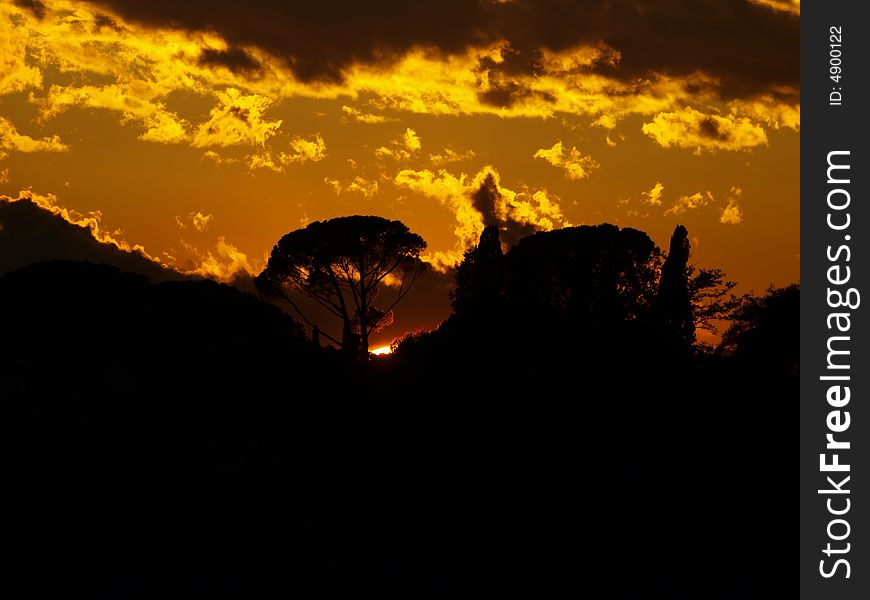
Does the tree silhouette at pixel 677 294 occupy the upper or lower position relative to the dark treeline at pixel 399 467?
upper

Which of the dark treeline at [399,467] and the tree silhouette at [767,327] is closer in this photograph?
the dark treeline at [399,467]

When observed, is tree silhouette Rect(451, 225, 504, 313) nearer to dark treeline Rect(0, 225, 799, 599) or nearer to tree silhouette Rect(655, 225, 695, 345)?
tree silhouette Rect(655, 225, 695, 345)

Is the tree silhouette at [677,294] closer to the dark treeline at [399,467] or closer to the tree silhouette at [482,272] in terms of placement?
the tree silhouette at [482,272]

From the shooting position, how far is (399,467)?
44219 mm

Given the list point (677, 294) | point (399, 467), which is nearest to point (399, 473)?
point (399, 467)

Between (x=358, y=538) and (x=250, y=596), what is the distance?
4.54 meters

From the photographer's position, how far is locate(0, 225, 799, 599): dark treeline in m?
38.1

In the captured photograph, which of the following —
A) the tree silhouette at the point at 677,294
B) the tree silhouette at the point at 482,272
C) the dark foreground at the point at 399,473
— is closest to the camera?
the dark foreground at the point at 399,473

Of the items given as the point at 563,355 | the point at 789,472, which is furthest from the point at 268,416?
the point at 789,472

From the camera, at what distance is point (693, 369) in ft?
190

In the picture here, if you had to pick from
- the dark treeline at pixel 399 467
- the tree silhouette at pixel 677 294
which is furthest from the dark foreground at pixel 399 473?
the tree silhouette at pixel 677 294

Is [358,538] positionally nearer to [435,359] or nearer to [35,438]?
[35,438]

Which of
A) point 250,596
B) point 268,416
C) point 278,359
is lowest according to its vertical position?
point 250,596

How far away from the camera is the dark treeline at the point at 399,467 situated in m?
38.1
